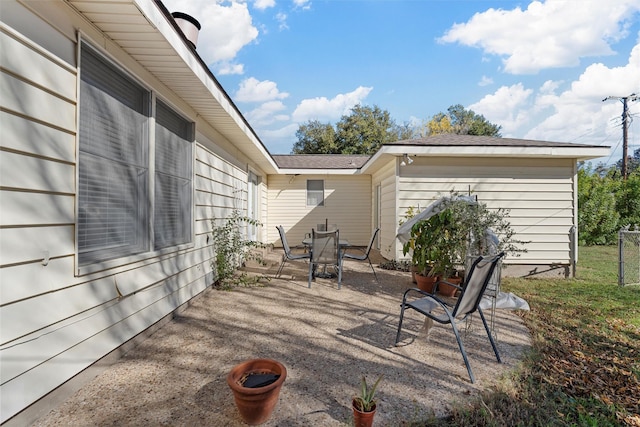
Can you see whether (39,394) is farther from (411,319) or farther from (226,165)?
(226,165)

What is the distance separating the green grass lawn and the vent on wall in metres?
5.09

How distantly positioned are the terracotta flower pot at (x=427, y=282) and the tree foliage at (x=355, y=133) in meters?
19.5

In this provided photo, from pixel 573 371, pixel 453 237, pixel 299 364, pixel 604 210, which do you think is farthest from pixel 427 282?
pixel 604 210

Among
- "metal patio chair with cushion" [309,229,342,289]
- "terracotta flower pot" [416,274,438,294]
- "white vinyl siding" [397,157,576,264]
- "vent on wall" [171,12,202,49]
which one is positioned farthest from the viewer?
"white vinyl siding" [397,157,576,264]

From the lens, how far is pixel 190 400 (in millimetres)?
2008

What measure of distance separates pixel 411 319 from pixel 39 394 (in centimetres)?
322

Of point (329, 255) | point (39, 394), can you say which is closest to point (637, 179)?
point (329, 255)

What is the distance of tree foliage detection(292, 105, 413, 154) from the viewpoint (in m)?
24.1

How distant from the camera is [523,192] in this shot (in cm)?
648

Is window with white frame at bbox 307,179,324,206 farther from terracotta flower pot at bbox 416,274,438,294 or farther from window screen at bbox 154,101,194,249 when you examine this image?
window screen at bbox 154,101,194,249

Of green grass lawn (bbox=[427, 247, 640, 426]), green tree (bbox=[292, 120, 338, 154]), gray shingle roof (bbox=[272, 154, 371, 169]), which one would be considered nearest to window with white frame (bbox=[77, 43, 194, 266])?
green grass lawn (bbox=[427, 247, 640, 426])

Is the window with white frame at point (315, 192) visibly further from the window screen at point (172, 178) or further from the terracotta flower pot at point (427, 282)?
the window screen at point (172, 178)

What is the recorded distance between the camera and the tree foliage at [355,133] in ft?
79.2

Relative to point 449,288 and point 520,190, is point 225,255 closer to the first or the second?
point 449,288
